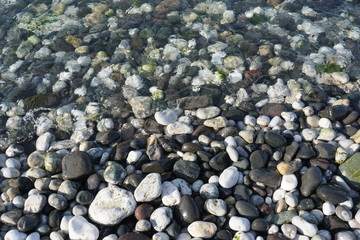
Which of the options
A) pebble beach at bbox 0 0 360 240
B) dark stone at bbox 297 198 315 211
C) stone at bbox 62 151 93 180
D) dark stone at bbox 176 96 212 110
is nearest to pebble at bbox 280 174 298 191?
pebble beach at bbox 0 0 360 240

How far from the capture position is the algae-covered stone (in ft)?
10.8

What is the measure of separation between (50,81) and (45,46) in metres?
0.91

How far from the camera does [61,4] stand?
20.6 feet

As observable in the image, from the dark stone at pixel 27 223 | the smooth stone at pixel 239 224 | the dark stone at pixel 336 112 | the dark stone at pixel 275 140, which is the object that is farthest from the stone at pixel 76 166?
the dark stone at pixel 336 112

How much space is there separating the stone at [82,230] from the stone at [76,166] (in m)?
0.48

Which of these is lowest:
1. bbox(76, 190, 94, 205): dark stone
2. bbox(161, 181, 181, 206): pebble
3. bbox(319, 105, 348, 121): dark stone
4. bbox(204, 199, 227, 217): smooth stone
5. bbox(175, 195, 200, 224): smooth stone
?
bbox(319, 105, 348, 121): dark stone

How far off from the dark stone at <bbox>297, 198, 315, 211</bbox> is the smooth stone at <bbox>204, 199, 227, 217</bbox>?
0.67 meters

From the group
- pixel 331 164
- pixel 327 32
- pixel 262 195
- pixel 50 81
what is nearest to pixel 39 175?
pixel 50 81

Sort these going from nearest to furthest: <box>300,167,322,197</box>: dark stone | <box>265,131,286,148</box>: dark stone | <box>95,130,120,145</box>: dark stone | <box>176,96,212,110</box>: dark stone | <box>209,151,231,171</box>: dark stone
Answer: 1. <box>300,167,322,197</box>: dark stone
2. <box>209,151,231,171</box>: dark stone
3. <box>265,131,286,148</box>: dark stone
4. <box>95,130,120,145</box>: dark stone
5. <box>176,96,212,110</box>: dark stone

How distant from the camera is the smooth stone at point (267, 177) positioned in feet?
10.9

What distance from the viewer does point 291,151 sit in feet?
11.7

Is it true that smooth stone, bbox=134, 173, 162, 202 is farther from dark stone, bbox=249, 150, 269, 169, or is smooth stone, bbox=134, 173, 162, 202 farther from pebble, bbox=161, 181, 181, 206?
dark stone, bbox=249, 150, 269, 169

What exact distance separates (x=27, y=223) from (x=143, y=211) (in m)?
0.98

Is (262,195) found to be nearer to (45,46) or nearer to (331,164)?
(331,164)
